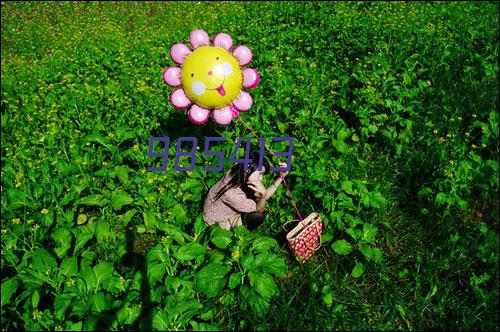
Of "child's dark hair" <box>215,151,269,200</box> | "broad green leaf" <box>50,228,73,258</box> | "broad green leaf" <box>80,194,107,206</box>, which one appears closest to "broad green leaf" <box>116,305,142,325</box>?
"broad green leaf" <box>50,228,73,258</box>

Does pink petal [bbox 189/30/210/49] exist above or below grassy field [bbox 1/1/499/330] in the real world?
above

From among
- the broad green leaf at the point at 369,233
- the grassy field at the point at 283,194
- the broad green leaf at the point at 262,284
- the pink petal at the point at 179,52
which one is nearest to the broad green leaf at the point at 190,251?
the grassy field at the point at 283,194

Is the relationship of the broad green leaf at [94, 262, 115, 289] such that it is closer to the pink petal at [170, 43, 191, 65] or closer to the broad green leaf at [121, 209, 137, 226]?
the broad green leaf at [121, 209, 137, 226]

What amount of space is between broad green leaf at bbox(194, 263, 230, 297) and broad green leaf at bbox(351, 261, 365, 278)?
3.23 ft

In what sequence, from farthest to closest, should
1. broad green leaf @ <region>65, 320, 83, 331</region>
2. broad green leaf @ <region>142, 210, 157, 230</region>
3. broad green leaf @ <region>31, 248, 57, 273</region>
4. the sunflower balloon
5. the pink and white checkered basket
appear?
broad green leaf @ <region>142, 210, 157, 230</region>
the pink and white checkered basket
the sunflower balloon
broad green leaf @ <region>31, 248, 57, 273</region>
broad green leaf @ <region>65, 320, 83, 331</region>

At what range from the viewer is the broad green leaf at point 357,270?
9.49ft

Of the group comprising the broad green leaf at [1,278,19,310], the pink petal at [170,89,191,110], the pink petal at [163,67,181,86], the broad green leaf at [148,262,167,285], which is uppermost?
the pink petal at [163,67,181,86]

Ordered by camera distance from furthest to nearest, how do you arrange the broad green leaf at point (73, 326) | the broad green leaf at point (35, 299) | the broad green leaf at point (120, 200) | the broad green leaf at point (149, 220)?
the broad green leaf at point (120, 200)
the broad green leaf at point (149, 220)
the broad green leaf at point (35, 299)
the broad green leaf at point (73, 326)

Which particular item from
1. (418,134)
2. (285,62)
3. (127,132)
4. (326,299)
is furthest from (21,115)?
(418,134)

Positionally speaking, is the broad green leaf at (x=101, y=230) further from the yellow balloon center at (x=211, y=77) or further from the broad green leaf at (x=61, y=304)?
the yellow balloon center at (x=211, y=77)

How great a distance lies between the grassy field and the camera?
2664mm

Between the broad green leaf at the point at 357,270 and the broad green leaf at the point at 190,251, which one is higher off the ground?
the broad green leaf at the point at 190,251

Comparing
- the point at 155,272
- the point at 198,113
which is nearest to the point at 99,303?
the point at 155,272

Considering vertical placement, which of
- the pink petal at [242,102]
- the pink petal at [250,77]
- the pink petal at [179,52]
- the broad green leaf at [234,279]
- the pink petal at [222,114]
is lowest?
the broad green leaf at [234,279]
